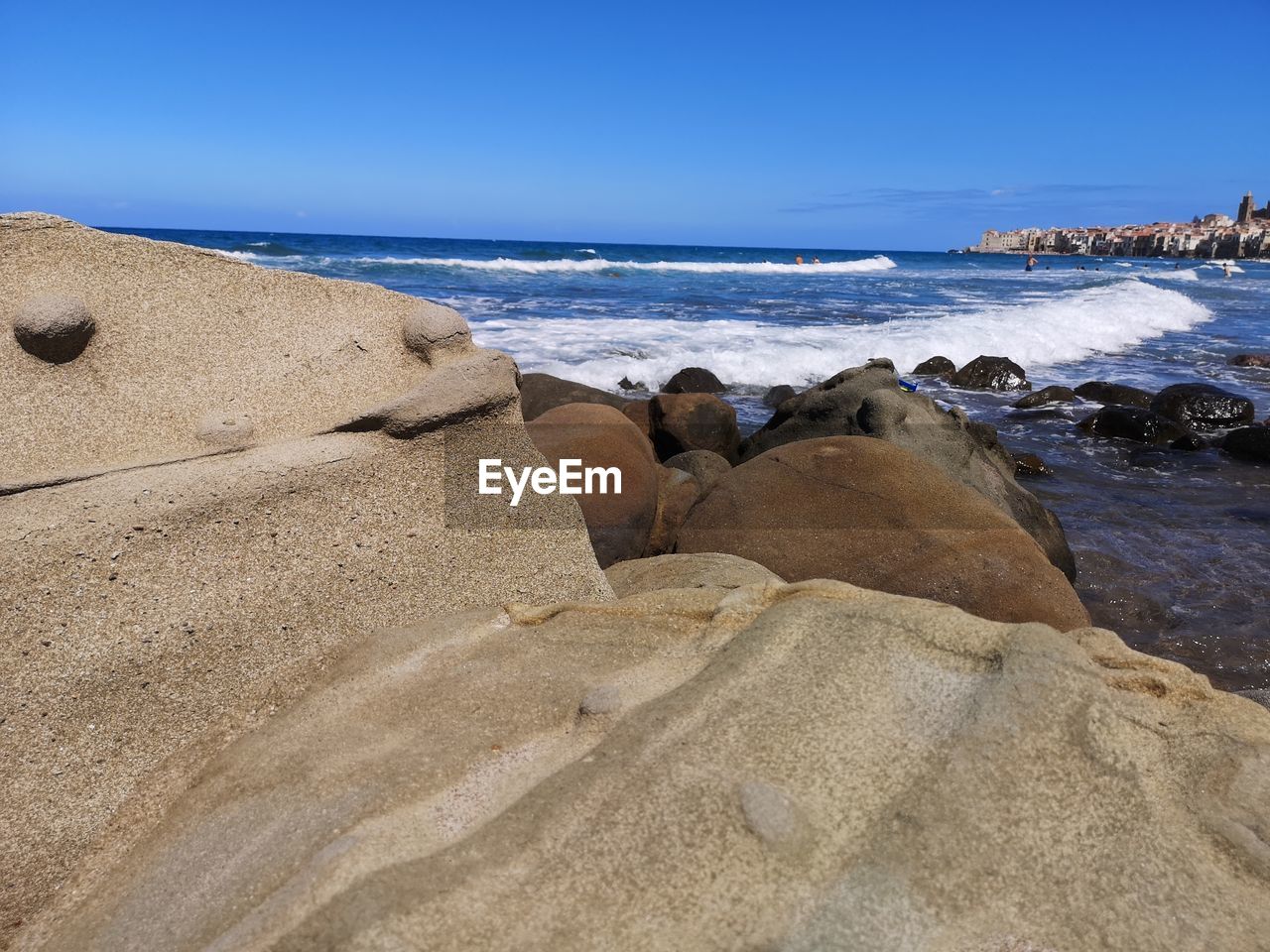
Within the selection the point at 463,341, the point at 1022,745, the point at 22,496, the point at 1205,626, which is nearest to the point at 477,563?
the point at 463,341

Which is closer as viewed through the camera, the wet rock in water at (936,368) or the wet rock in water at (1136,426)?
the wet rock in water at (1136,426)

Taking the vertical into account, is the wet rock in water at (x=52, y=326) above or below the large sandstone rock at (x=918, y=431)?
above

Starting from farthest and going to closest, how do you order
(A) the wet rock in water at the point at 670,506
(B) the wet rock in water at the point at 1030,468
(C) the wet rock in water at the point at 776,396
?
(C) the wet rock in water at the point at 776,396 < (B) the wet rock in water at the point at 1030,468 < (A) the wet rock in water at the point at 670,506

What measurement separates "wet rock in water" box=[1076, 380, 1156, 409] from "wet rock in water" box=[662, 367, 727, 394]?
13.3 ft

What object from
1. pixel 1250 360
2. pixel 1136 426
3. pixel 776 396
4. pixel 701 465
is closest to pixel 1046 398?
pixel 1136 426

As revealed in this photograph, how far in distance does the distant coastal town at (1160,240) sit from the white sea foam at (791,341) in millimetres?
64118

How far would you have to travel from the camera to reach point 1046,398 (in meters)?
9.95

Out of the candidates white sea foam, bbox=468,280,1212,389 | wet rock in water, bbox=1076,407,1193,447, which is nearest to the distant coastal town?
white sea foam, bbox=468,280,1212,389

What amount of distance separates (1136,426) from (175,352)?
7958 mm

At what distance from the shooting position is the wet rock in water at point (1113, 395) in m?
9.85

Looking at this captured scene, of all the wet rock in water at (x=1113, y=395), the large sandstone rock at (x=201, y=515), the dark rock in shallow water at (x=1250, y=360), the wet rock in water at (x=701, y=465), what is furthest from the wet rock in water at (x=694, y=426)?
the dark rock in shallow water at (x=1250, y=360)

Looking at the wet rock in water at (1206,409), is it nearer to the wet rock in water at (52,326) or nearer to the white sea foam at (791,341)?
the white sea foam at (791,341)

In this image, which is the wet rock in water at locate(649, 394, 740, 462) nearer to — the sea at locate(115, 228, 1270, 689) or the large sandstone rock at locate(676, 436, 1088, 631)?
the sea at locate(115, 228, 1270, 689)

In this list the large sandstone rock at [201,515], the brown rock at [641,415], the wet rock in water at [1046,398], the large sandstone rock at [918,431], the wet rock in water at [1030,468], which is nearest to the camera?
the large sandstone rock at [201,515]
